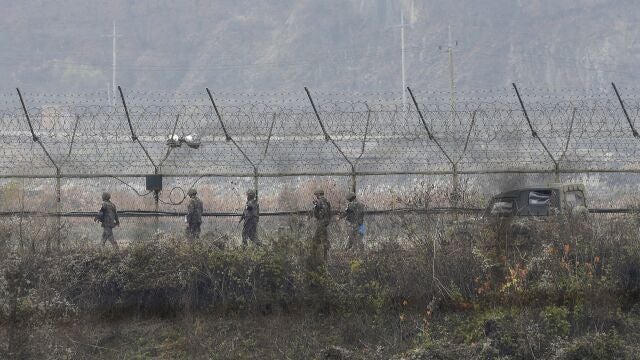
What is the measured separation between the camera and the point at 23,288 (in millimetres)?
16062

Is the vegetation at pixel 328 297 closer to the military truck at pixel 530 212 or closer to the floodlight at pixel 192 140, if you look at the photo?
the military truck at pixel 530 212

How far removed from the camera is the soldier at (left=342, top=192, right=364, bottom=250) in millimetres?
16984

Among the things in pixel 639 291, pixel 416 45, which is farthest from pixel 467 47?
pixel 639 291

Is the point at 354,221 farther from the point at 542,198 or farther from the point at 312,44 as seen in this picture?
the point at 312,44

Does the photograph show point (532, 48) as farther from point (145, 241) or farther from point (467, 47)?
point (145, 241)

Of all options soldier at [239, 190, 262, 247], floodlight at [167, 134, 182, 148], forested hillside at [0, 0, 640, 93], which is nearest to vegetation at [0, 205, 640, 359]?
soldier at [239, 190, 262, 247]

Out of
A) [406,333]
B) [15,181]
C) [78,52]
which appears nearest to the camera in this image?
[406,333]

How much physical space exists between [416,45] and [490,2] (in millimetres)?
18106

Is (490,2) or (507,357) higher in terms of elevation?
(490,2)

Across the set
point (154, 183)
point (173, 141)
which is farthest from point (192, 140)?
point (154, 183)

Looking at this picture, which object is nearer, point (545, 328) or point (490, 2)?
point (545, 328)

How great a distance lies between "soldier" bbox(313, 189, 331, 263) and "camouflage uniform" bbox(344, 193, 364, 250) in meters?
0.36

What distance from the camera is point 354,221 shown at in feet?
59.2

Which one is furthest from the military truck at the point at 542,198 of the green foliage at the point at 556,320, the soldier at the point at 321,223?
the green foliage at the point at 556,320
